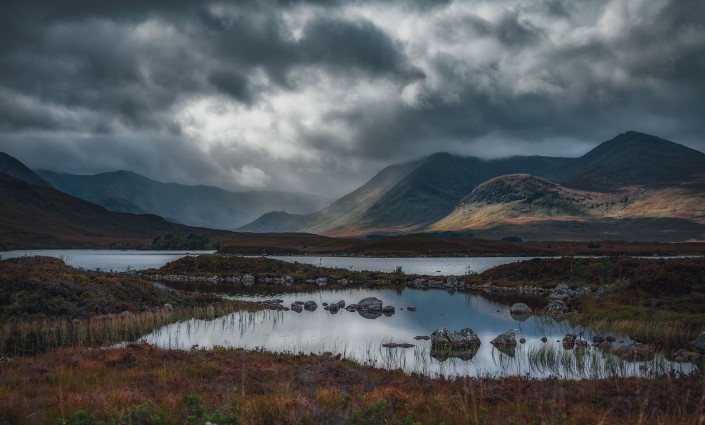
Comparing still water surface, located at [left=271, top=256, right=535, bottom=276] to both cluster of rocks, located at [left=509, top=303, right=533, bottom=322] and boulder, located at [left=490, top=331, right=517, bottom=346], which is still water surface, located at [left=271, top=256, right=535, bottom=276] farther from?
boulder, located at [left=490, top=331, right=517, bottom=346]

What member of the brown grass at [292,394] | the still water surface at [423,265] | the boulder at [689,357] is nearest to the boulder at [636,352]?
the boulder at [689,357]

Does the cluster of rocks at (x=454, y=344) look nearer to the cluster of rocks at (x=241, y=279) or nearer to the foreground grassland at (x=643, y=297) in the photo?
the foreground grassland at (x=643, y=297)

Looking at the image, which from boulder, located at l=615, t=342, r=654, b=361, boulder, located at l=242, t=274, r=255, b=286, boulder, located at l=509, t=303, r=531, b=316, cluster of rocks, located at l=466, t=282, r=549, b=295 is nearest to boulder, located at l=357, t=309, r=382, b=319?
boulder, located at l=509, t=303, r=531, b=316

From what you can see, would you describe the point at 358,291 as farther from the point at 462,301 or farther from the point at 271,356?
the point at 271,356

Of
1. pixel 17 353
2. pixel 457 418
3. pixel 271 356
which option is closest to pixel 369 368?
pixel 271 356

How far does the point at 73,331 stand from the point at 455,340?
87.2 feet

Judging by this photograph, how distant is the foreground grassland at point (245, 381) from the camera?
44.0 feet

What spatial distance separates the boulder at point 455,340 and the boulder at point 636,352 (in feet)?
28.7

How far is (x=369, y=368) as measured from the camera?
79.7 ft

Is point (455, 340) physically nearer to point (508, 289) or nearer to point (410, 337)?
point (410, 337)

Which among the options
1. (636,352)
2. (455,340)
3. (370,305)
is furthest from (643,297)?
(370,305)

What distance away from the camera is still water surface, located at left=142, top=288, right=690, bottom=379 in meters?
25.9

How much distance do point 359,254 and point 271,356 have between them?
160m

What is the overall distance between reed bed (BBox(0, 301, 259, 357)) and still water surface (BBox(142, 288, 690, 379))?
173 centimetres
